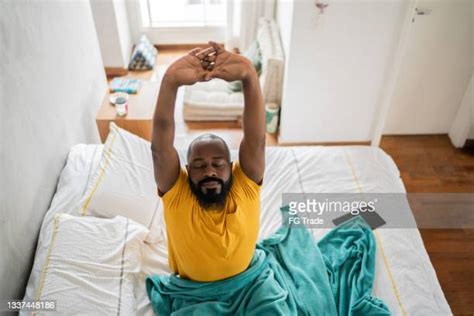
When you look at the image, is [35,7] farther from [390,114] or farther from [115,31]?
[390,114]

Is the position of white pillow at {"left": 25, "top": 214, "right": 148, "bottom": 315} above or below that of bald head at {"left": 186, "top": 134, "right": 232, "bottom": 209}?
below

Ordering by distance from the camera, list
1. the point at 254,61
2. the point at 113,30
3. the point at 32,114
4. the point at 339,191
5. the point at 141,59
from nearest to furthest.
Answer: the point at 32,114 → the point at 339,191 → the point at 254,61 → the point at 113,30 → the point at 141,59

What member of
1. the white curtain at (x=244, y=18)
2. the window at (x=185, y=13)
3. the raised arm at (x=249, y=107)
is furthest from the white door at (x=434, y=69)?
the window at (x=185, y=13)

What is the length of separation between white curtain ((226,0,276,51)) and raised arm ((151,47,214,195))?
106 inches

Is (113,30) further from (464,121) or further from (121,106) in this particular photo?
(464,121)

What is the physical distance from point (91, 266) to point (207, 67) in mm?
837

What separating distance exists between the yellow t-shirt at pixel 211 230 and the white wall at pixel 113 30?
2.77 metres

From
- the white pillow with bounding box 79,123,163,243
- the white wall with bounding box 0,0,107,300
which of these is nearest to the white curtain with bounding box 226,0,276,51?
the white wall with bounding box 0,0,107,300

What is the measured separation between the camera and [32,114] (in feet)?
5.89

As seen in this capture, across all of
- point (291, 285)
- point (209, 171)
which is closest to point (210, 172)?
point (209, 171)

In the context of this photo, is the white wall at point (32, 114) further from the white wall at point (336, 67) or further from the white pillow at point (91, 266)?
the white wall at point (336, 67)

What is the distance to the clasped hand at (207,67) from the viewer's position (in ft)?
4.01

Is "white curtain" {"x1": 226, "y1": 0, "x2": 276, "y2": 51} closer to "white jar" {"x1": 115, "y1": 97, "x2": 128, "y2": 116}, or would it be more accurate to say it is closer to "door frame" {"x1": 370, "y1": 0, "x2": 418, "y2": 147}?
"door frame" {"x1": 370, "y1": 0, "x2": 418, "y2": 147}

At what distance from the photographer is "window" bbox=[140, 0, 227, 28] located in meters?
4.23
